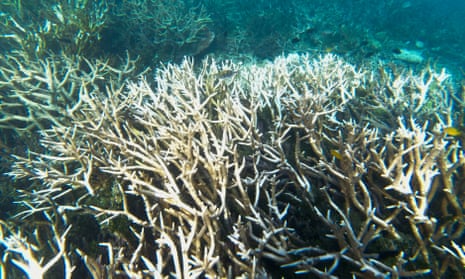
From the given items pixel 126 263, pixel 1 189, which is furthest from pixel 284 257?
pixel 1 189

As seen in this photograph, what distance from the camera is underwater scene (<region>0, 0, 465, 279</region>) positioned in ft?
5.59

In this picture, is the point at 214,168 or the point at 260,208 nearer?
the point at 214,168

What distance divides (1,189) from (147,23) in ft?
15.3

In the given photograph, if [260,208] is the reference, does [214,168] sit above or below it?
above

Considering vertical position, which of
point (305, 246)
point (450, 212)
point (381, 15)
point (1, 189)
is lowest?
point (1, 189)

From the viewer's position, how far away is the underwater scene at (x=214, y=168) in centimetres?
170

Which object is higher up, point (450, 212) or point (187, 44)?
point (187, 44)

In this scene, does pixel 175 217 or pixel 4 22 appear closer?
pixel 175 217

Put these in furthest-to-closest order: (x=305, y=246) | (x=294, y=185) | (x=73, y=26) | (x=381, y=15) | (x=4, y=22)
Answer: (x=381, y=15) → (x=4, y=22) → (x=73, y=26) → (x=294, y=185) → (x=305, y=246)

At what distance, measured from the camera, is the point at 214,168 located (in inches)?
76.8

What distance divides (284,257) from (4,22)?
714cm

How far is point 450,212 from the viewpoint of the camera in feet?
6.65

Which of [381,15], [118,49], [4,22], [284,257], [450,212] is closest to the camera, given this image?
[284,257]

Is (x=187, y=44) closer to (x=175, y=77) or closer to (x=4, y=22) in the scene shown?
(x=175, y=77)
